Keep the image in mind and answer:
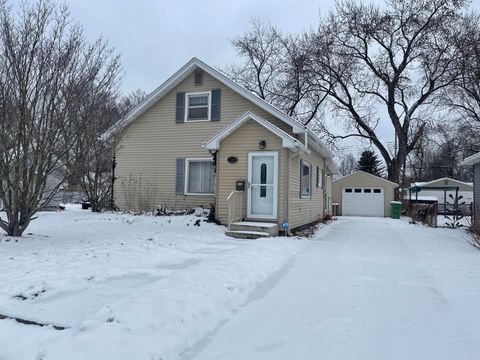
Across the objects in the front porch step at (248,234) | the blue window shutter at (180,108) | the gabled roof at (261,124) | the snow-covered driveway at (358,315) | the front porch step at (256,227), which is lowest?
the snow-covered driveway at (358,315)

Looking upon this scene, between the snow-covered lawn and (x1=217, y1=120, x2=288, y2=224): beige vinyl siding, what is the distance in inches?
92.8

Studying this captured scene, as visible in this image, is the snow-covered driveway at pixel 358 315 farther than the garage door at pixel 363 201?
No

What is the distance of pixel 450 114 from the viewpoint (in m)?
30.7

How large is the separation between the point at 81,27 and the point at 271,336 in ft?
26.7

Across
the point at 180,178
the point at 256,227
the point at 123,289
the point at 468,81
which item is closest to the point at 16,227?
the point at 123,289

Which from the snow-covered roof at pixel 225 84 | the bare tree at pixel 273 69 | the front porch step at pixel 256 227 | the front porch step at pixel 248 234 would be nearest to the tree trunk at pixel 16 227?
the front porch step at pixel 248 234

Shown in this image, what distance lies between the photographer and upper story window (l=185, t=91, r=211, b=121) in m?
15.3

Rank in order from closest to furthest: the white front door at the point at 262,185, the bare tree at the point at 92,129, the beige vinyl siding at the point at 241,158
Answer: the bare tree at the point at 92,129 → the beige vinyl siding at the point at 241,158 → the white front door at the point at 262,185

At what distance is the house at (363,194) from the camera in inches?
1074

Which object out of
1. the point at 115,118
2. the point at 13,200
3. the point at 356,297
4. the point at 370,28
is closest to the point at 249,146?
the point at 115,118

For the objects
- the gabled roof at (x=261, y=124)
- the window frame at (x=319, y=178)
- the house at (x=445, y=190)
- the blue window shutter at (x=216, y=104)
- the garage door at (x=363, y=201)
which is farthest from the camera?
the house at (x=445, y=190)

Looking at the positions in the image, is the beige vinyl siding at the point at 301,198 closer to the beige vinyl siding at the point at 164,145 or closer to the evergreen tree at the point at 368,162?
the beige vinyl siding at the point at 164,145

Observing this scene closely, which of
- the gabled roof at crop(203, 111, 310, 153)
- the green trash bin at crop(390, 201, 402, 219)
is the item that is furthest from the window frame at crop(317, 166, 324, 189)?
the green trash bin at crop(390, 201, 402, 219)

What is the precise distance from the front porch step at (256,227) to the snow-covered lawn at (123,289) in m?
1.01
